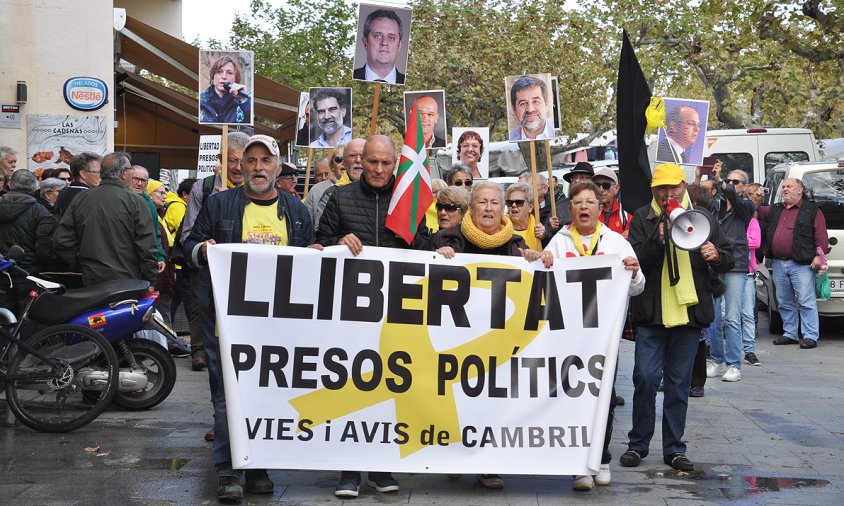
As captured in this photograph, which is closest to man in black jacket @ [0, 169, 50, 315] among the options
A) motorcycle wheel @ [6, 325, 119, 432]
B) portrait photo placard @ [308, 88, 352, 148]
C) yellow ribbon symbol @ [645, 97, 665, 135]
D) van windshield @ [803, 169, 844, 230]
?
motorcycle wheel @ [6, 325, 119, 432]

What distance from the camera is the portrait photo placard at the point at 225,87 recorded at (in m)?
10.1

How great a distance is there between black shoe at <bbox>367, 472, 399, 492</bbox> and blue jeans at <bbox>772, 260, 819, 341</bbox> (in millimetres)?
9859

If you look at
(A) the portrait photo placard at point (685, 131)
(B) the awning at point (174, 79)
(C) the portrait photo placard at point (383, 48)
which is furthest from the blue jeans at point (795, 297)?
(B) the awning at point (174, 79)

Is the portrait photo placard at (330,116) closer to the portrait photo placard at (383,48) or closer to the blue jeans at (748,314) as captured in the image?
the portrait photo placard at (383,48)

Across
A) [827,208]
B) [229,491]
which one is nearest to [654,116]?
[229,491]

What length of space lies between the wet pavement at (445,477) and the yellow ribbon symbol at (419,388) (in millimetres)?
416

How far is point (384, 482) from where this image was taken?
6.72 metres

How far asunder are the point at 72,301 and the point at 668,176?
14.3ft

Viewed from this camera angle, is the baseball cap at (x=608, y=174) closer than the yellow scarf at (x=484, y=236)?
No

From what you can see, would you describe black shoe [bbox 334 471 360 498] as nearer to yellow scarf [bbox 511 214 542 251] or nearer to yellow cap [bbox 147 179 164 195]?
yellow scarf [bbox 511 214 542 251]

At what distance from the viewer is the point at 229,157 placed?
9016 mm

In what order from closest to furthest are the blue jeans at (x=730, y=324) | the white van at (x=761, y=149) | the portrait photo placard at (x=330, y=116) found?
the blue jeans at (x=730, y=324), the portrait photo placard at (x=330, y=116), the white van at (x=761, y=149)

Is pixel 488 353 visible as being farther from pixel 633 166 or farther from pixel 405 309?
pixel 633 166

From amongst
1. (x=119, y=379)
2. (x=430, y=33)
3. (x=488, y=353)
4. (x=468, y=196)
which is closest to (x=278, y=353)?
(x=488, y=353)
